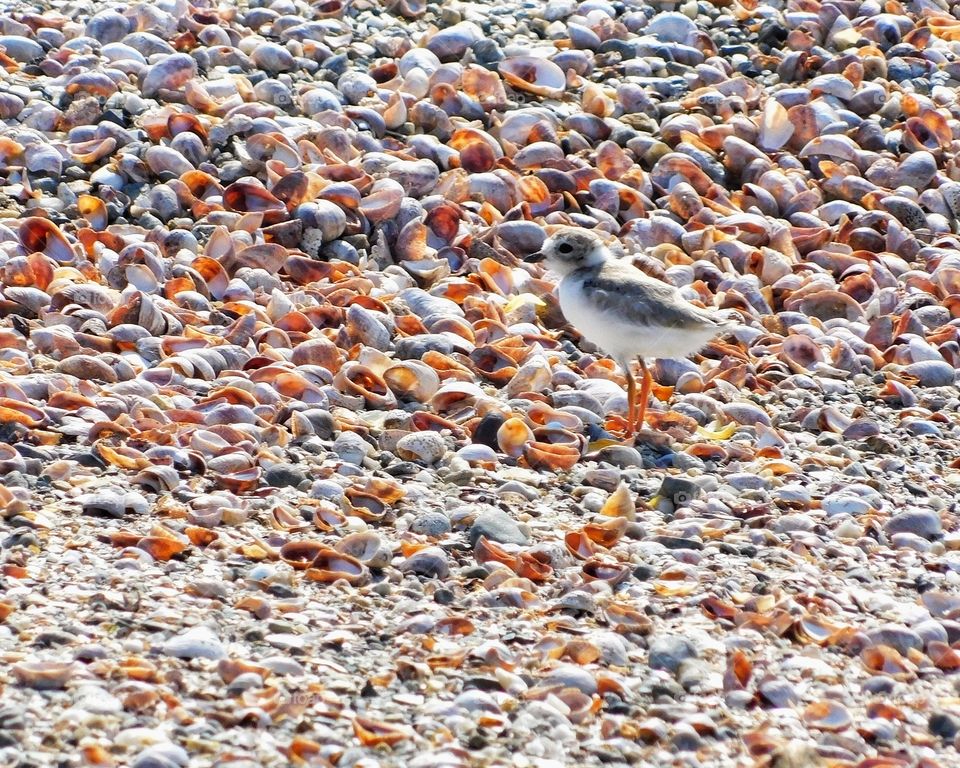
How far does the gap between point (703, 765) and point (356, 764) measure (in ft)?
3.02

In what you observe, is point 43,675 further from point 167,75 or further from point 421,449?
point 167,75

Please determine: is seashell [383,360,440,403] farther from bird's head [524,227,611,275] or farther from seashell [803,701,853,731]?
seashell [803,701,853,731]

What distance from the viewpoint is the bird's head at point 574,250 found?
6621 millimetres

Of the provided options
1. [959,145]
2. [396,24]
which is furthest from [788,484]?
[396,24]

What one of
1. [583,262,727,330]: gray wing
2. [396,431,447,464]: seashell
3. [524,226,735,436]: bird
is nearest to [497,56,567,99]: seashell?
[524,226,735,436]: bird

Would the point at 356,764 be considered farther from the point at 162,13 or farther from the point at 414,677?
the point at 162,13

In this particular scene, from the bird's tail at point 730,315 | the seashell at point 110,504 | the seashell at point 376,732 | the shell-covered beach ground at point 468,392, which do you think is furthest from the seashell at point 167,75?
the seashell at point 376,732

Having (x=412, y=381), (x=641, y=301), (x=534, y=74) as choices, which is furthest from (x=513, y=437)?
(x=534, y=74)

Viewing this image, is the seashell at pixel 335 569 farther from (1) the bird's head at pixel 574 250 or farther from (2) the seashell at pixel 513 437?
(1) the bird's head at pixel 574 250

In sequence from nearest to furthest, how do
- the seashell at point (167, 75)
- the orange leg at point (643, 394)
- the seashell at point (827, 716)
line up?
the seashell at point (827, 716), the orange leg at point (643, 394), the seashell at point (167, 75)

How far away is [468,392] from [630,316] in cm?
77

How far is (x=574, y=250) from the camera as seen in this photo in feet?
21.8

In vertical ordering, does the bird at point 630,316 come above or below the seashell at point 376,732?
above

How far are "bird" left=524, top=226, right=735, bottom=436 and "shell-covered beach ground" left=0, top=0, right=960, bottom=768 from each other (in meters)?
0.24
